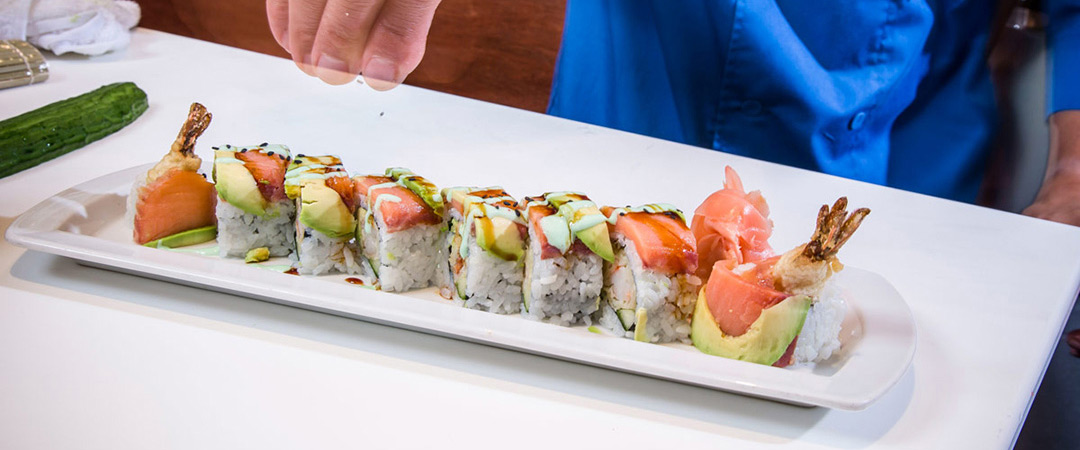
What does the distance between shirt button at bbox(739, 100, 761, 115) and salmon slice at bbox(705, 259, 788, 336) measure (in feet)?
A: 2.05

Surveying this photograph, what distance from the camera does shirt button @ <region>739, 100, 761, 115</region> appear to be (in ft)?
4.67

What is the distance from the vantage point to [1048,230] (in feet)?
3.43

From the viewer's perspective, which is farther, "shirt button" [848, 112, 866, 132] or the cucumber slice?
"shirt button" [848, 112, 866, 132]

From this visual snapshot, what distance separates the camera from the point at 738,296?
84 cm

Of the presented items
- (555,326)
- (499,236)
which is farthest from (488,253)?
(555,326)

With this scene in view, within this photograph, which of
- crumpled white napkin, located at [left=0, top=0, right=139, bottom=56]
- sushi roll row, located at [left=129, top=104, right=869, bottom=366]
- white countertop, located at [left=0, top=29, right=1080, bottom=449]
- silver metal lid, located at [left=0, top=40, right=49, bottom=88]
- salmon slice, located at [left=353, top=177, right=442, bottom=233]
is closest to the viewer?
white countertop, located at [left=0, top=29, right=1080, bottom=449]

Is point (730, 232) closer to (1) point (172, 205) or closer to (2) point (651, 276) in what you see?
(2) point (651, 276)

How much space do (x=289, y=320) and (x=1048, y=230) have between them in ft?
3.29

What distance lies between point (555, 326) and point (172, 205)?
566mm

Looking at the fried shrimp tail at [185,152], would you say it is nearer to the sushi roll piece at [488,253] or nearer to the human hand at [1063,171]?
the sushi roll piece at [488,253]

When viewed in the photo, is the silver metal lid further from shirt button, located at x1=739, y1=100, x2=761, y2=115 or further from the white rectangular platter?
shirt button, located at x1=739, y1=100, x2=761, y2=115

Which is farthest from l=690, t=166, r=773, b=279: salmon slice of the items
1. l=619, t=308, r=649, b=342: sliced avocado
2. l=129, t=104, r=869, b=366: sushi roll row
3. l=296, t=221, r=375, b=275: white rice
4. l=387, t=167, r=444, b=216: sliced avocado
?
l=296, t=221, r=375, b=275: white rice

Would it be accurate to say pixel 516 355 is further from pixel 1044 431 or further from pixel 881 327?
pixel 1044 431

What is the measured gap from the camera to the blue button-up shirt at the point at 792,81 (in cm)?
125
